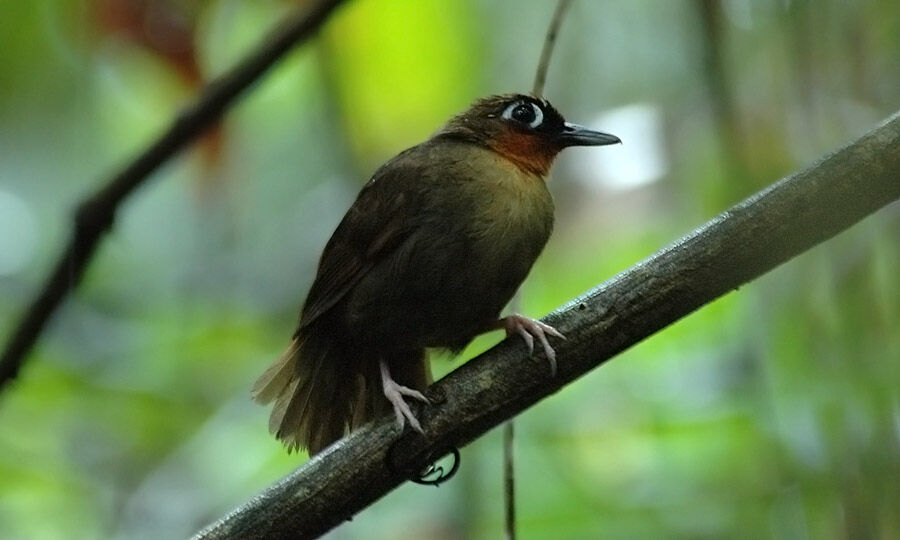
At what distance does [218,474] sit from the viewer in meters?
4.96

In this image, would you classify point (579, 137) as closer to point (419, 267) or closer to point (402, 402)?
point (419, 267)

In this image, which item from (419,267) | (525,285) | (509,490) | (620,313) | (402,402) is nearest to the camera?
(620,313)

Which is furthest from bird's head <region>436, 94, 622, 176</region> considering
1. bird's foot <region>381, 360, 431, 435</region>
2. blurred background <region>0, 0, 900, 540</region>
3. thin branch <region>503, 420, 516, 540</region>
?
thin branch <region>503, 420, 516, 540</region>

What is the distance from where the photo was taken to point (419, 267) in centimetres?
345

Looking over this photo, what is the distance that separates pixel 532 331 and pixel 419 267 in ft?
2.06

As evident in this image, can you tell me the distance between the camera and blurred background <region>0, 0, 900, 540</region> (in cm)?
341

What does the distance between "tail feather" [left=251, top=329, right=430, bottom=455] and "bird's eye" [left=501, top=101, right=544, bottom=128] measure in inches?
33.0

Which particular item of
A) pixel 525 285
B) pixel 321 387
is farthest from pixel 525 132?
pixel 525 285

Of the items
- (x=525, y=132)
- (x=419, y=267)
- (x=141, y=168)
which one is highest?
(x=141, y=168)

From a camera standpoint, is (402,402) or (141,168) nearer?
(402,402)

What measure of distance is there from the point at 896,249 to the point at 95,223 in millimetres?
2190

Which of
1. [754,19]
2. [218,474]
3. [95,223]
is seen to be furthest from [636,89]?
[95,223]

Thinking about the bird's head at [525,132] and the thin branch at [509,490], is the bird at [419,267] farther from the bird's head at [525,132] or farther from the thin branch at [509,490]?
the thin branch at [509,490]

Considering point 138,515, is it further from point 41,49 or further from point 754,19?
point 754,19
